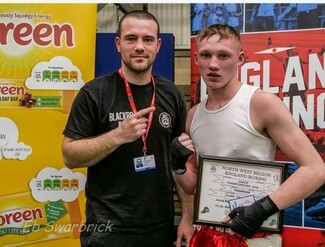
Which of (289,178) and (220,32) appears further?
(220,32)

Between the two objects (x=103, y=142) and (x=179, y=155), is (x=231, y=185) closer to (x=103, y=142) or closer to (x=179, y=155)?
(x=179, y=155)

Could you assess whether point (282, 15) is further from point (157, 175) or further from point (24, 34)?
point (24, 34)

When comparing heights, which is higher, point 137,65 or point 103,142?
point 137,65

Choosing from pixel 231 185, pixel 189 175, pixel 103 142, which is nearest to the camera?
pixel 231 185

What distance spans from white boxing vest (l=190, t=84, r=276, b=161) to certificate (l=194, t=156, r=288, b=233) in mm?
63

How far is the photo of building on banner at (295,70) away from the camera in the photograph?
2.21 m

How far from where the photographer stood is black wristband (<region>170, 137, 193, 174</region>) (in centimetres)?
142

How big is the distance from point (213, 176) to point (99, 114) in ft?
2.20

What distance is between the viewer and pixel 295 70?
2232mm

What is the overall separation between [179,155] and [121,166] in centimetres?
44

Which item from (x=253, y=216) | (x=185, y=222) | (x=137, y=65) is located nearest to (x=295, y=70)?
(x=137, y=65)

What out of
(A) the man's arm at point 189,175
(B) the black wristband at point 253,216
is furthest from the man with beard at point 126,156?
(B) the black wristband at point 253,216

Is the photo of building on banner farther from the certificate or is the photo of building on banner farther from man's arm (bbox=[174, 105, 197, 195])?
the certificate

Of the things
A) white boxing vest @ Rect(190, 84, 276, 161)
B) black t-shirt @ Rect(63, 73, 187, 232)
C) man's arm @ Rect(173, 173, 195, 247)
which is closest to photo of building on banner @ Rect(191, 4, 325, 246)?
man's arm @ Rect(173, 173, 195, 247)
